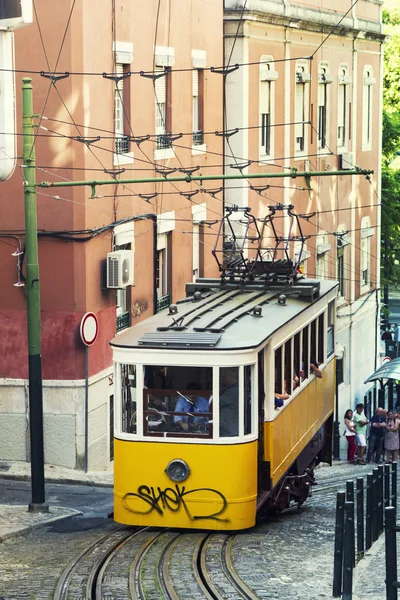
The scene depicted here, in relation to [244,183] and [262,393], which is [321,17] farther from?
[262,393]

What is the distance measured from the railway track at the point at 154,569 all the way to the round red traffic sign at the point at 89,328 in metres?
6.56

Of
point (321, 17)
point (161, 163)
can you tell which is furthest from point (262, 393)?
point (321, 17)

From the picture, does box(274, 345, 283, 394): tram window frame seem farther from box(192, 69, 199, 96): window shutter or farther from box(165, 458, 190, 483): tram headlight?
box(192, 69, 199, 96): window shutter

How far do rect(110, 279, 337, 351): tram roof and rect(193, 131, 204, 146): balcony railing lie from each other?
10044 millimetres

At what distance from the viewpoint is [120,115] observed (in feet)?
84.1

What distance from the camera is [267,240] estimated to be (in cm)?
3481

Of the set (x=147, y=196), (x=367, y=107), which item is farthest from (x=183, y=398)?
(x=367, y=107)

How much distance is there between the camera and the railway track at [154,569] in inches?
535

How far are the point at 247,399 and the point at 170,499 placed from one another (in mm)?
1423

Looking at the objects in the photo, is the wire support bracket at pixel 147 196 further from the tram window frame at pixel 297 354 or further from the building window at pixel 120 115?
the tram window frame at pixel 297 354

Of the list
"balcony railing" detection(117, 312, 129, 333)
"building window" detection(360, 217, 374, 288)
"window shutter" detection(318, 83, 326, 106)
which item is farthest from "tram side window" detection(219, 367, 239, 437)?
"building window" detection(360, 217, 374, 288)

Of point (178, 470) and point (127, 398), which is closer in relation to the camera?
point (178, 470)

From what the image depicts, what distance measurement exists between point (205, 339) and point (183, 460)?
4.53ft

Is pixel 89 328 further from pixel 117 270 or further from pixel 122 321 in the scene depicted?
pixel 122 321
